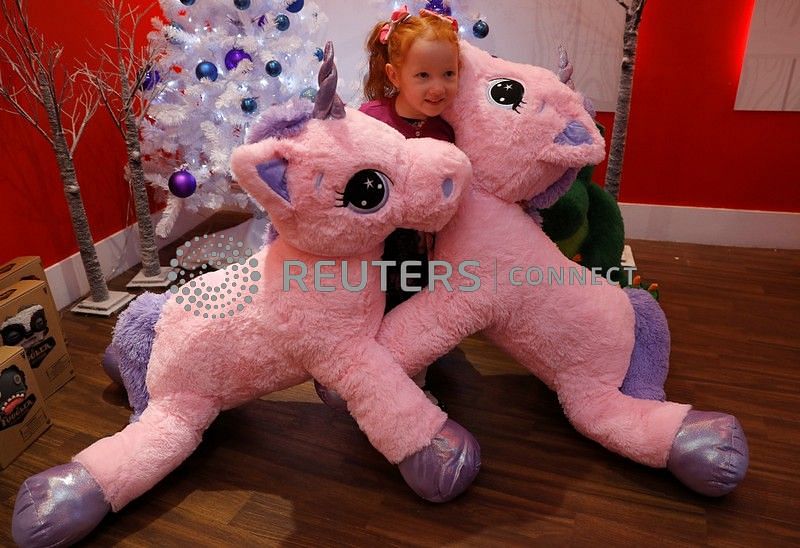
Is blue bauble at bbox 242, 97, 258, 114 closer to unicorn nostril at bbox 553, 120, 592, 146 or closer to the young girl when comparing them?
the young girl

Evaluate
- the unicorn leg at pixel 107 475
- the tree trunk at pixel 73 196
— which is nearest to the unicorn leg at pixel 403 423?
the unicorn leg at pixel 107 475

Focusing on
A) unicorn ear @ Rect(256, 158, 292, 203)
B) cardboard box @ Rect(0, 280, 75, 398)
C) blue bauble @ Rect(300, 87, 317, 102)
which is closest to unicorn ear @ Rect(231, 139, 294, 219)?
unicorn ear @ Rect(256, 158, 292, 203)

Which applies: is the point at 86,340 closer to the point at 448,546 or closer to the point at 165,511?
the point at 165,511

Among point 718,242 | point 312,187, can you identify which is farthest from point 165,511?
point 718,242

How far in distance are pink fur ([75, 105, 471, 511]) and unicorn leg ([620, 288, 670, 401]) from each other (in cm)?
48

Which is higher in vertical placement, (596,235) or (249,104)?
(249,104)

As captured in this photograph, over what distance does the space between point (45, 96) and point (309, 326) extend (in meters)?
1.24

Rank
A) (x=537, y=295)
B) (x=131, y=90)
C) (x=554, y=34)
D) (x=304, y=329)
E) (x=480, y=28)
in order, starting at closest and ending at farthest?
(x=304, y=329)
(x=537, y=295)
(x=131, y=90)
(x=480, y=28)
(x=554, y=34)

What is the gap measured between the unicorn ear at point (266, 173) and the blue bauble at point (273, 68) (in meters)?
1.05

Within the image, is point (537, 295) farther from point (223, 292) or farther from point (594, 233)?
point (223, 292)

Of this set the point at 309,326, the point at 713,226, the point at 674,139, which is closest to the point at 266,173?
the point at 309,326

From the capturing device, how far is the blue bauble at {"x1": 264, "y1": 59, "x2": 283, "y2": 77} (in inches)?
82.2

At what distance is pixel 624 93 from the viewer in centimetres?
213

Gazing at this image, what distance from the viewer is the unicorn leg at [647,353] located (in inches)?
55.5
